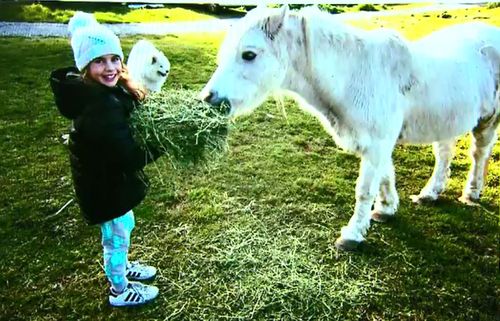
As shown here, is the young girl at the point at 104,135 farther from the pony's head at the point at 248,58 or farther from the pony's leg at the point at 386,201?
the pony's leg at the point at 386,201

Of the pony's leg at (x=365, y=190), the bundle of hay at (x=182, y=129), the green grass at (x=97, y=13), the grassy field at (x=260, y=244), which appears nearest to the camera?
the bundle of hay at (x=182, y=129)

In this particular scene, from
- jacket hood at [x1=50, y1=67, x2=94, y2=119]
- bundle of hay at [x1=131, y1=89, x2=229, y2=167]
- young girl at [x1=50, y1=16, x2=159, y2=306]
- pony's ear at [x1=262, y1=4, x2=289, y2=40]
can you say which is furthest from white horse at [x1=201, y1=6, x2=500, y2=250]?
jacket hood at [x1=50, y1=67, x2=94, y2=119]

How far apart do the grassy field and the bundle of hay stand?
0.77ft

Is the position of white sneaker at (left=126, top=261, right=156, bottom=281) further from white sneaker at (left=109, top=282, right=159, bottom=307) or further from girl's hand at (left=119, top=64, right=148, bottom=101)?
girl's hand at (left=119, top=64, right=148, bottom=101)

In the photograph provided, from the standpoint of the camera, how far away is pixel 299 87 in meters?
3.59

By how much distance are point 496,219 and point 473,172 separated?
0.52 metres

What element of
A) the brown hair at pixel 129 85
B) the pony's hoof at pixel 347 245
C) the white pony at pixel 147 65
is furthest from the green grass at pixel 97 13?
the pony's hoof at pixel 347 245

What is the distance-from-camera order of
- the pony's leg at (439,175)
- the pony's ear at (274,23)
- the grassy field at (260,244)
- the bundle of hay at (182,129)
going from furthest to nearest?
the pony's leg at (439,175) < the grassy field at (260,244) < the pony's ear at (274,23) < the bundle of hay at (182,129)

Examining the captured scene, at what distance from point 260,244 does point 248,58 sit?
5.38ft

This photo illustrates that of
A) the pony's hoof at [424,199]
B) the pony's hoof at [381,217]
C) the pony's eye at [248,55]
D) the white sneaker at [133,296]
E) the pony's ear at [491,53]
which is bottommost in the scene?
the white sneaker at [133,296]

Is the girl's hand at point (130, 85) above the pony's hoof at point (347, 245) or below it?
above

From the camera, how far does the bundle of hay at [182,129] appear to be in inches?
121

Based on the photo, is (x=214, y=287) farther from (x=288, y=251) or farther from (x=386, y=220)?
(x=386, y=220)

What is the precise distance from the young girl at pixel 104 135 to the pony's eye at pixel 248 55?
2.58 ft
